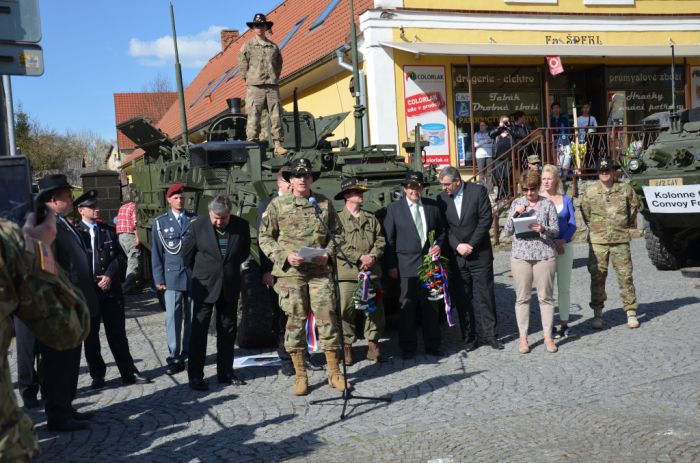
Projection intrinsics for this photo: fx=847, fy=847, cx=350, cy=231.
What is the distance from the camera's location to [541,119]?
67.3ft

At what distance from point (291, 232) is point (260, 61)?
228 inches

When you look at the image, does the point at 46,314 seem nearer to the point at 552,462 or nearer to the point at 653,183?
the point at 552,462

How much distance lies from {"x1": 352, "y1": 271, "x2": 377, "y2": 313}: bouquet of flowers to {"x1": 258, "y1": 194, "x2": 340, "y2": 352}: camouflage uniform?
708 millimetres

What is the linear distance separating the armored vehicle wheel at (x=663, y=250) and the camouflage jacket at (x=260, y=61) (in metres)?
5.78

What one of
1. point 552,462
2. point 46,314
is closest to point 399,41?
point 552,462

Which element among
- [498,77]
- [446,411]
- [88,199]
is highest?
[498,77]

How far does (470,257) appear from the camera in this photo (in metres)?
8.36

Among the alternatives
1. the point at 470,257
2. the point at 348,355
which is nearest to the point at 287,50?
the point at 470,257

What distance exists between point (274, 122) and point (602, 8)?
1150cm

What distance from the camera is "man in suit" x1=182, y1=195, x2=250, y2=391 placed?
7.16 meters

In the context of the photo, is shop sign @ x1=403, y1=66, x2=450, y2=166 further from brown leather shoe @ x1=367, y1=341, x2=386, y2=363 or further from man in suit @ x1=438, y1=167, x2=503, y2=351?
brown leather shoe @ x1=367, y1=341, x2=386, y2=363

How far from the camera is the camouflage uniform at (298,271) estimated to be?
22.0 ft

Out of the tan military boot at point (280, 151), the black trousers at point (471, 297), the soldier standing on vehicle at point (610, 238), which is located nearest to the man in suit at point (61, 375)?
the black trousers at point (471, 297)

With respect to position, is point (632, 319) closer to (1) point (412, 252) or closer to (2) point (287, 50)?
(1) point (412, 252)
